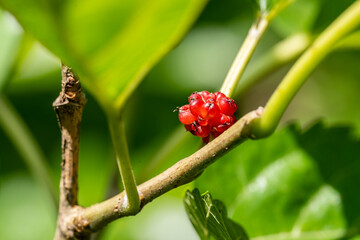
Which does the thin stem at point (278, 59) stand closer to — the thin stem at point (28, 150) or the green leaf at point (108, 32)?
the thin stem at point (28, 150)

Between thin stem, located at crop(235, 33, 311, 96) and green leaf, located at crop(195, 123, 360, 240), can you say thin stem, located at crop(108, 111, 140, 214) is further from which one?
thin stem, located at crop(235, 33, 311, 96)

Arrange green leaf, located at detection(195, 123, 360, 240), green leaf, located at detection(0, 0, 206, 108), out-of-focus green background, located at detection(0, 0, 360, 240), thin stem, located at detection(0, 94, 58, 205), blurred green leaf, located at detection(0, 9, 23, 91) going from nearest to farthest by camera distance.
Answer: green leaf, located at detection(0, 0, 206, 108) < green leaf, located at detection(195, 123, 360, 240) < thin stem, located at detection(0, 94, 58, 205) < blurred green leaf, located at detection(0, 9, 23, 91) < out-of-focus green background, located at detection(0, 0, 360, 240)

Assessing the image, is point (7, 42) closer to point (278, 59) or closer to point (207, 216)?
point (278, 59)

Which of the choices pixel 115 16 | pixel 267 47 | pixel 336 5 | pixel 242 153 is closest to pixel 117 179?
pixel 242 153

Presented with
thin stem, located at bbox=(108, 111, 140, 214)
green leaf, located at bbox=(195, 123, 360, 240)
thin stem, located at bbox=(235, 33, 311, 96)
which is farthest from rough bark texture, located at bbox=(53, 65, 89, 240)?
thin stem, located at bbox=(235, 33, 311, 96)

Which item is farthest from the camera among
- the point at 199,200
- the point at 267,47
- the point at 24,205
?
the point at 267,47

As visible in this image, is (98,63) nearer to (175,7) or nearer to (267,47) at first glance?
(175,7)

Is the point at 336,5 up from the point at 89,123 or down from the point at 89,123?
down
